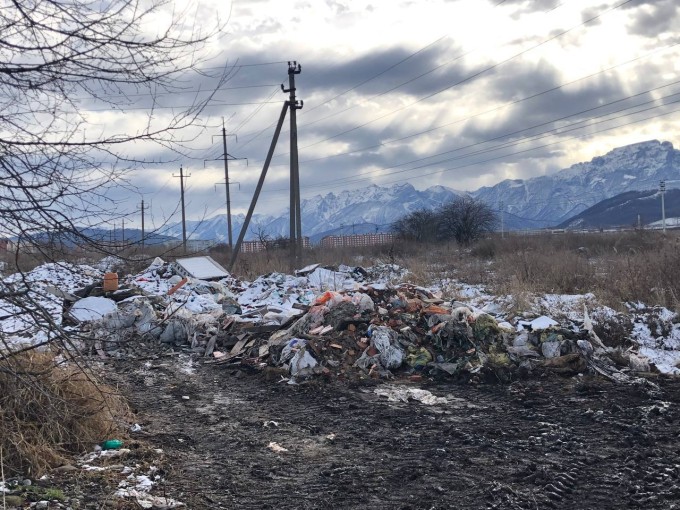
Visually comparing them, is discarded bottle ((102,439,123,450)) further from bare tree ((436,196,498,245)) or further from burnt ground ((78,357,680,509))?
bare tree ((436,196,498,245))

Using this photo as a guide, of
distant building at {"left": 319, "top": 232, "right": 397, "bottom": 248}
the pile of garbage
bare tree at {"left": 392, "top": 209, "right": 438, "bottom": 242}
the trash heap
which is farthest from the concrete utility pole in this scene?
distant building at {"left": 319, "top": 232, "right": 397, "bottom": 248}

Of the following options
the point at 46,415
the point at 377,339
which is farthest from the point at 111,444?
the point at 377,339

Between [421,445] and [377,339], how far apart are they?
3573mm

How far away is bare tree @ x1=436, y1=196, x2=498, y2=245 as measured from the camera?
4175cm

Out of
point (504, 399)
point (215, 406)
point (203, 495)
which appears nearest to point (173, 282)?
point (215, 406)

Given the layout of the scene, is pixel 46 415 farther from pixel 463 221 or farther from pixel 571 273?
pixel 463 221

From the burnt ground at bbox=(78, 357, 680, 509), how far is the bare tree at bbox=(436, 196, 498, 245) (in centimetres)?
3330

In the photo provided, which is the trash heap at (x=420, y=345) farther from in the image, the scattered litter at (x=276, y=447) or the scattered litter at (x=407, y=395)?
the scattered litter at (x=276, y=447)

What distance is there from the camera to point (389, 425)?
5754mm

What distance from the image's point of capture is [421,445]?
5062 mm

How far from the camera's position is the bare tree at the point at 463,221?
41.8 m

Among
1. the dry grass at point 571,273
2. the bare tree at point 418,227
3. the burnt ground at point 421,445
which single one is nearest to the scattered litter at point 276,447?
the burnt ground at point 421,445

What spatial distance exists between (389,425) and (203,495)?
224 centimetres

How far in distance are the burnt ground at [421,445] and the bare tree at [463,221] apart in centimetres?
3330
